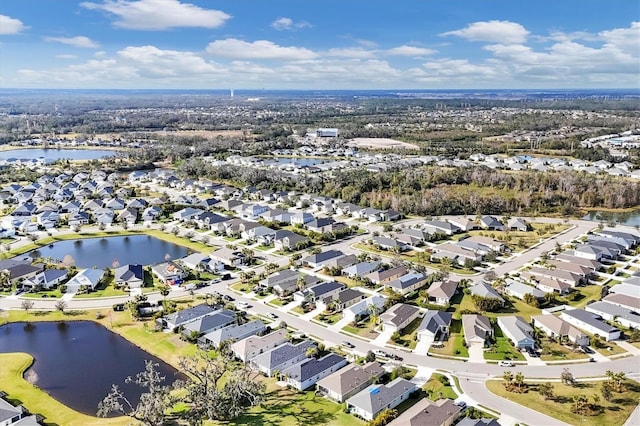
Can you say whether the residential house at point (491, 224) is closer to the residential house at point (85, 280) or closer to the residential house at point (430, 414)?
the residential house at point (430, 414)

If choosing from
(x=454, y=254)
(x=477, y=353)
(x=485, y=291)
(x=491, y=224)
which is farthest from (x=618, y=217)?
(x=477, y=353)

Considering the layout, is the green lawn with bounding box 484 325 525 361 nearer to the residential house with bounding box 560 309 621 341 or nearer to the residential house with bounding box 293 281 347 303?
the residential house with bounding box 560 309 621 341

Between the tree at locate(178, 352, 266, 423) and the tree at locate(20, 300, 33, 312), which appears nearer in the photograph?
the tree at locate(178, 352, 266, 423)

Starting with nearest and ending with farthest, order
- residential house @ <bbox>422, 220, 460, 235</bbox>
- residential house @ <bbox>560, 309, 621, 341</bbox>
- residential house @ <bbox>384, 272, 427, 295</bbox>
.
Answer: residential house @ <bbox>560, 309, 621, 341</bbox> → residential house @ <bbox>384, 272, 427, 295</bbox> → residential house @ <bbox>422, 220, 460, 235</bbox>

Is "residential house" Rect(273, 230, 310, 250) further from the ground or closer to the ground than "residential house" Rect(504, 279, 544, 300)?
further from the ground

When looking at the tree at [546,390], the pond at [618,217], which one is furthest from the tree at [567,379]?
the pond at [618,217]

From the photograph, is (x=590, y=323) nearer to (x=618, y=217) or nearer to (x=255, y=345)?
(x=255, y=345)

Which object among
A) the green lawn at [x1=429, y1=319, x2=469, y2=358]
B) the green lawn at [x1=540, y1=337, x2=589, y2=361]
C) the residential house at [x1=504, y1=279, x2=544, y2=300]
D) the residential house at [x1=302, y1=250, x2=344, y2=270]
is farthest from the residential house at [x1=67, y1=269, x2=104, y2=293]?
the green lawn at [x1=540, y1=337, x2=589, y2=361]
